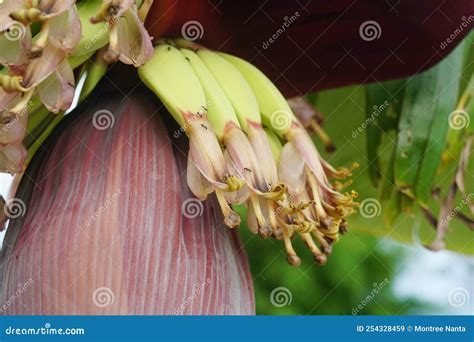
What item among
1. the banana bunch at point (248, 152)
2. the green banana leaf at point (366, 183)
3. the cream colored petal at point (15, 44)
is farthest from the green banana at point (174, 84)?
the green banana leaf at point (366, 183)

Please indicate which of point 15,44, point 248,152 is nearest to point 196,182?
point 248,152

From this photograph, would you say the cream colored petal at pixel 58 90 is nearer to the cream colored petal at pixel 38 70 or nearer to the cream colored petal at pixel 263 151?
the cream colored petal at pixel 38 70

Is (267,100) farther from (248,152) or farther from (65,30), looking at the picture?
(65,30)

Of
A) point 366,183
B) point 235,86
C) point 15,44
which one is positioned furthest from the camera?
point 366,183

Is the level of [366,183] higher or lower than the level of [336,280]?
higher

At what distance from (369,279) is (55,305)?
1.49 ft

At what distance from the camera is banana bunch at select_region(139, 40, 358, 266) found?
0.56 metres

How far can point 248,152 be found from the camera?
569 millimetres

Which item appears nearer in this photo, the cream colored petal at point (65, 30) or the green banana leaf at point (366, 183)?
the cream colored petal at point (65, 30)

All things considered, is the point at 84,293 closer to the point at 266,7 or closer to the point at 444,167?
the point at 266,7

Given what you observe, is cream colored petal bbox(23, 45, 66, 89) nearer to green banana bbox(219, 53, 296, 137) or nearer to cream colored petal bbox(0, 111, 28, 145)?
cream colored petal bbox(0, 111, 28, 145)

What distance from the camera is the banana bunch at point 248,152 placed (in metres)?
0.56

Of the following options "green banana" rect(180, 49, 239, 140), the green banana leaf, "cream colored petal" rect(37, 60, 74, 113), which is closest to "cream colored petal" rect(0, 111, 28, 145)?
"cream colored petal" rect(37, 60, 74, 113)

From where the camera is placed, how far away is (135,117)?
2.00 ft
